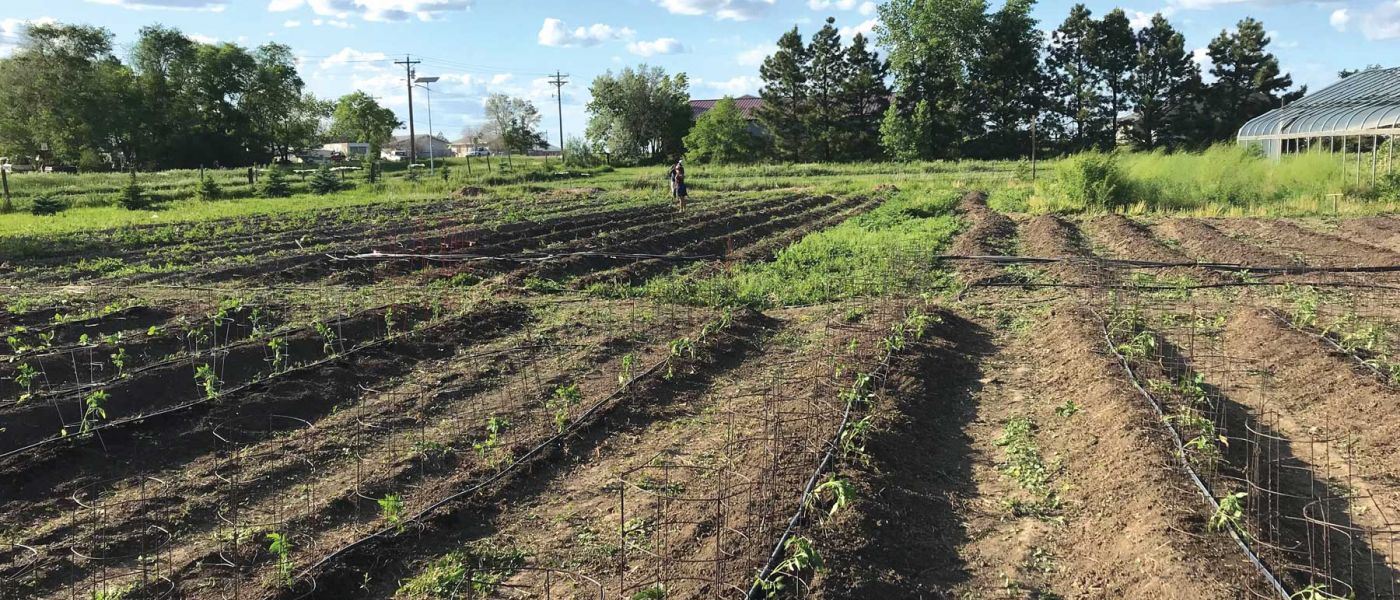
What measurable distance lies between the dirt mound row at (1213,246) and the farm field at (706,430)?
251mm

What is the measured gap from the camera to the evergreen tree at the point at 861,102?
51.7 metres

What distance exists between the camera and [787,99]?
2128 inches

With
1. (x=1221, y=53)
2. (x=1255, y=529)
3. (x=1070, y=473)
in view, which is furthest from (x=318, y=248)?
(x=1221, y=53)

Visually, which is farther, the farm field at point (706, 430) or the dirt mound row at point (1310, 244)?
the dirt mound row at point (1310, 244)

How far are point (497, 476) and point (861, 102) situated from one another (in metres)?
50.3

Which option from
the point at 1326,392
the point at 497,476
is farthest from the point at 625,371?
the point at 1326,392

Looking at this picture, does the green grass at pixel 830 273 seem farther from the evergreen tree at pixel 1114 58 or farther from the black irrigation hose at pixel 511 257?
the evergreen tree at pixel 1114 58

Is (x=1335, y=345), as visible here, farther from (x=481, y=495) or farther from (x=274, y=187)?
(x=274, y=187)

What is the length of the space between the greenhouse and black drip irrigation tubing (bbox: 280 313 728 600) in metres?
20.2

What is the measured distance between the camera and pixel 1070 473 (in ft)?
17.2

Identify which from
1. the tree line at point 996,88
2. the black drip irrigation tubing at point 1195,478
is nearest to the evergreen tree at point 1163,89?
the tree line at point 996,88

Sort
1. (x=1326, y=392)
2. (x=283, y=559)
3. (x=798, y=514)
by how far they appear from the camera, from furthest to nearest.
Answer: (x=1326, y=392), (x=798, y=514), (x=283, y=559)

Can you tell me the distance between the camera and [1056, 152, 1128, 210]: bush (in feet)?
65.8

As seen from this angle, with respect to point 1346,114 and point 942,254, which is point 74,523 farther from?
point 1346,114
